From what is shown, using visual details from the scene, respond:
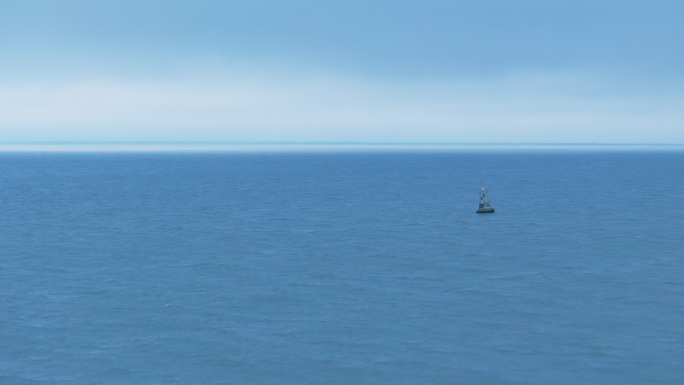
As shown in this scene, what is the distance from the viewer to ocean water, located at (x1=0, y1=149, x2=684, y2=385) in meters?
30.4

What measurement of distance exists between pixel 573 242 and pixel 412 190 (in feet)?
210

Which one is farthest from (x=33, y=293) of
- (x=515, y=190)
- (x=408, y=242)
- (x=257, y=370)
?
(x=515, y=190)

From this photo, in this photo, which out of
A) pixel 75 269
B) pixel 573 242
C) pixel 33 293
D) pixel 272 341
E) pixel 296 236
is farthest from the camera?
pixel 296 236

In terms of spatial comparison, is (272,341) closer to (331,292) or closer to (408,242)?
(331,292)

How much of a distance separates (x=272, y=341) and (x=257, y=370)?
3.57 m

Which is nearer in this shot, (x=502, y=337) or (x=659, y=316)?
(x=502, y=337)

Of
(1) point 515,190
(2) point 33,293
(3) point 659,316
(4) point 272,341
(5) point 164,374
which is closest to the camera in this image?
(5) point 164,374

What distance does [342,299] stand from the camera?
4144 cm

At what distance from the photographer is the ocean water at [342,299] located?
1196 inches

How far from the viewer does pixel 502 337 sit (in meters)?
34.0

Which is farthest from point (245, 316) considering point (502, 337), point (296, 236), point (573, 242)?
point (573, 242)

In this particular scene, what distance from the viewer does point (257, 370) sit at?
30.0 meters

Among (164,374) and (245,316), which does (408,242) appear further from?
(164,374)

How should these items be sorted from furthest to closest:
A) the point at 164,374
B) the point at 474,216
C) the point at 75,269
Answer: the point at 474,216 < the point at 75,269 < the point at 164,374
